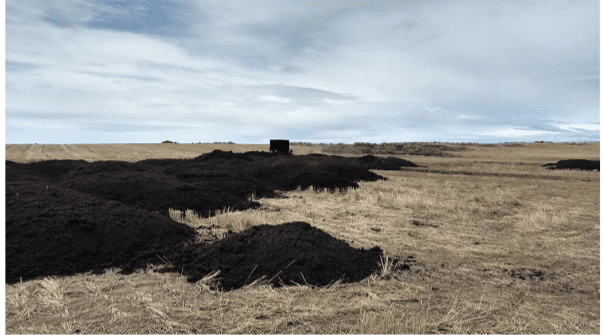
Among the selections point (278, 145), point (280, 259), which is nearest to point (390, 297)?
point (280, 259)

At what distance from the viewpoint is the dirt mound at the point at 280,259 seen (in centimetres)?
459

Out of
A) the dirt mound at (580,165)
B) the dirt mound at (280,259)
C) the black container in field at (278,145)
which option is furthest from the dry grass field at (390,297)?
the black container in field at (278,145)

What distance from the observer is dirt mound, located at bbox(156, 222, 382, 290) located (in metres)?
4.59

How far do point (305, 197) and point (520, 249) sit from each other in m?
6.47

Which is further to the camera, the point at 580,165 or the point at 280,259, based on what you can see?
the point at 580,165

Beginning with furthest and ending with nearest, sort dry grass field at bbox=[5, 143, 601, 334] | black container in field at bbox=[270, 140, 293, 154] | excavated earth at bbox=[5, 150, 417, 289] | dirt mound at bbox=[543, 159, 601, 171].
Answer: black container in field at bbox=[270, 140, 293, 154], dirt mound at bbox=[543, 159, 601, 171], excavated earth at bbox=[5, 150, 417, 289], dry grass field at bbox=[5, 143, 601, 334]

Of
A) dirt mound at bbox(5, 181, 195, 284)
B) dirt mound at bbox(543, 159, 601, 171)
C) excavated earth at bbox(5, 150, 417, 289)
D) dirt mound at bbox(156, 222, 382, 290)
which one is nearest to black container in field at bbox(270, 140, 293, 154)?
dirt mound at bbox(543, 159, 601, 171)

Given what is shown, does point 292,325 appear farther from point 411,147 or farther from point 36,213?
point 411,147

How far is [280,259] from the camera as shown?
484 cm

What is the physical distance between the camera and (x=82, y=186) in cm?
1015

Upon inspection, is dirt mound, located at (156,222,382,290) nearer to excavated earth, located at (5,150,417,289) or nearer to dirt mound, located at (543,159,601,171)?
excavated earth, located at (5,150,417,289)

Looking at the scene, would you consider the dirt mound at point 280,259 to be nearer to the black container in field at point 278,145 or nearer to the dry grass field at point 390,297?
the dry grass field at point 390,297

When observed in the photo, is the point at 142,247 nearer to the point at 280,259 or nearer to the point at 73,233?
the point at 73,233

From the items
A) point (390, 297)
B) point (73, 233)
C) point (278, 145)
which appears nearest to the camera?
point (390, 297)
